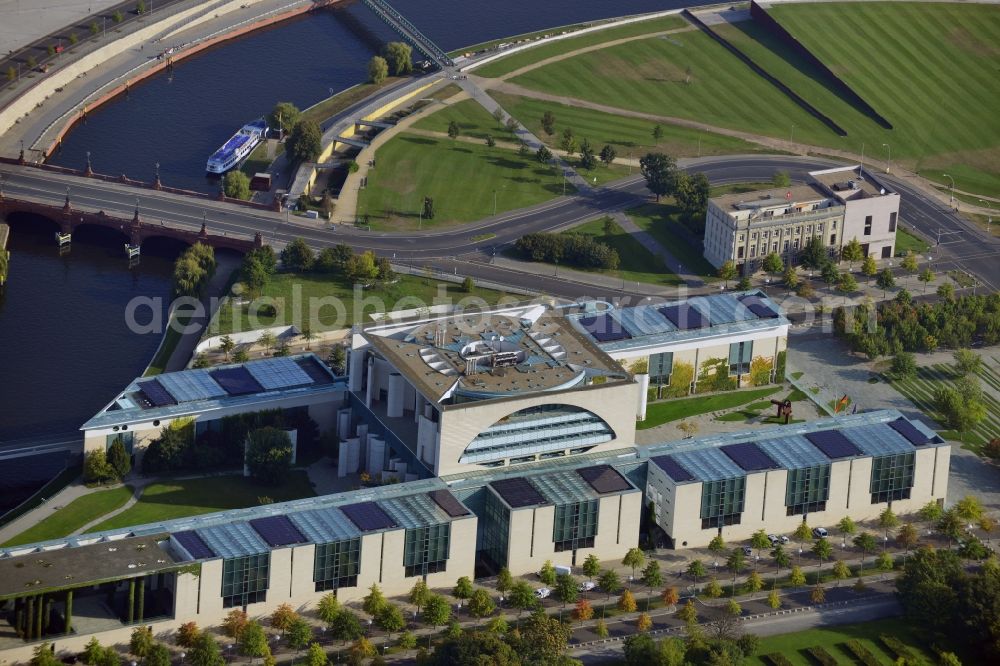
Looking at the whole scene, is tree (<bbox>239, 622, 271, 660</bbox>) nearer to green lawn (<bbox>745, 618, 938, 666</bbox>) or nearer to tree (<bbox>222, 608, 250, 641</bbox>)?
tree (<bbox>222, 608, 250, 641</bbox>)

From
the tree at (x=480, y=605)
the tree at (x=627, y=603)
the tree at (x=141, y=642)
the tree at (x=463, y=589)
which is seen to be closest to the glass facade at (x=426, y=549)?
the tree at (x=463, y=589)

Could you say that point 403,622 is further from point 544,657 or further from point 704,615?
point 704,615

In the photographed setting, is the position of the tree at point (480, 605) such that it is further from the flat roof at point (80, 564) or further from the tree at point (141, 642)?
the tree at point (141, 642)

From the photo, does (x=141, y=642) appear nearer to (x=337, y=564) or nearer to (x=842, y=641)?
(x=337, y=564)

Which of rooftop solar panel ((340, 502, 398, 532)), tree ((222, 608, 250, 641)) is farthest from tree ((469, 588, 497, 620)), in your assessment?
tree ((222, 608, 250, 641))

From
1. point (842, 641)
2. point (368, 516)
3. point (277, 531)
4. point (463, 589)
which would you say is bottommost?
point (842, 641)

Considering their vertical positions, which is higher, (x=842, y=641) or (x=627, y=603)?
(x=627, y=603)

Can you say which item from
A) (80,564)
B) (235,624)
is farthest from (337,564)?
(80,564)
